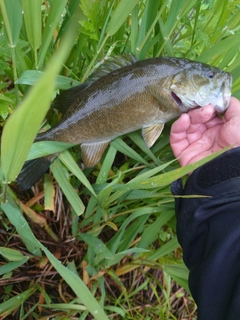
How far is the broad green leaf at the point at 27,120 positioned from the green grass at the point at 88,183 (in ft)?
1.24

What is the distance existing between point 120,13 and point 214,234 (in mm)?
1092

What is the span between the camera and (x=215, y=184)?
1.63m

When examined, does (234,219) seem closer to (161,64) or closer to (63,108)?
(161,64)

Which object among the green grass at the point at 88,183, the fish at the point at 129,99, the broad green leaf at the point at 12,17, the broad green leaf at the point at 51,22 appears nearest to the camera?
the broad green leaf at the point at 12,17

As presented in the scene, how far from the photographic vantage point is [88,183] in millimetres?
1706

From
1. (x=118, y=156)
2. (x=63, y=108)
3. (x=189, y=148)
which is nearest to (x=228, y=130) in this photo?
(x=189, y=148)

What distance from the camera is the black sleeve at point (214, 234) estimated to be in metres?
1.49

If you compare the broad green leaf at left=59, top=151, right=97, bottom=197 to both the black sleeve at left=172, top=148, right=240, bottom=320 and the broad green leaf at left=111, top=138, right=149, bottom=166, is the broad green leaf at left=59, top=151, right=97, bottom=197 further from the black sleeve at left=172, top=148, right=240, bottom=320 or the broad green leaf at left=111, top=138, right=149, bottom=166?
the black sleeve at left=172, top=148, right=240, bottom=320

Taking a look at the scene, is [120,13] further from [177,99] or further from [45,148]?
[45,148]

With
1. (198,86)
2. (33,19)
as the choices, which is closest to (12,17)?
(33,19)

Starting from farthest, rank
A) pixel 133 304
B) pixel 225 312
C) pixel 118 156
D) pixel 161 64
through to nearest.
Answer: pixel 133 304, pixel 118 156, pixel 161 64, pixel 225 312

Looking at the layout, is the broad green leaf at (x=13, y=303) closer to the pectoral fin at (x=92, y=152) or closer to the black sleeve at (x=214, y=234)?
the pectoral fin at (x=92, y=152)

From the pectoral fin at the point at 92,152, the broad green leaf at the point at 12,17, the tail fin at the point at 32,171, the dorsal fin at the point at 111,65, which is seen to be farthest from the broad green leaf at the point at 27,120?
the dorsal fin at the point at 111,65

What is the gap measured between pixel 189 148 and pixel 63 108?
73 centimetres
